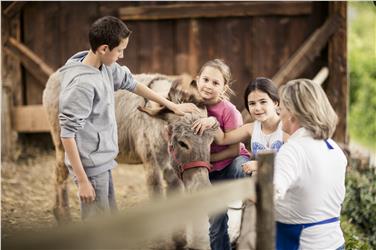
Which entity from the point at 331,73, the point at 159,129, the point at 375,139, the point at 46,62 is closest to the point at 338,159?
the point at 159,129

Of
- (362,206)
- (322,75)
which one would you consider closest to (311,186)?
(362,206)

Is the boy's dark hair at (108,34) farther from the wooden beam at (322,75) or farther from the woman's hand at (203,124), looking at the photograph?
the wooden beam at (322,75)

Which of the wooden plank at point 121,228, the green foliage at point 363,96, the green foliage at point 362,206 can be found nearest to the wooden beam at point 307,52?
the green foliage at point 362,206

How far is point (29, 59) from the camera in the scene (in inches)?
321

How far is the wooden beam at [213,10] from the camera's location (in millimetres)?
7820

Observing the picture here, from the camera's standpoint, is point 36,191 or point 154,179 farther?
point 36,191

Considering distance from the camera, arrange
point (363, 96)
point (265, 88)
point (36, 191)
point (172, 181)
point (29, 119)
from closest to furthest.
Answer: point (265, 88) → point (172, 181) → point (36, 191) → point (29, 119) → point (363, 96)

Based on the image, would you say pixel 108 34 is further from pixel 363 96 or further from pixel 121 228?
pixel 363 96

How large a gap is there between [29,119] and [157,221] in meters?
6.80

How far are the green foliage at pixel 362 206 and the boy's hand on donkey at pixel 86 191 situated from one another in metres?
3.78

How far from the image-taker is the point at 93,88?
10.7 feet

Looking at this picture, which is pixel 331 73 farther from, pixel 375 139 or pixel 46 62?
pixel 375 139

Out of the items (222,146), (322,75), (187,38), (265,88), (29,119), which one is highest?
(187,38)

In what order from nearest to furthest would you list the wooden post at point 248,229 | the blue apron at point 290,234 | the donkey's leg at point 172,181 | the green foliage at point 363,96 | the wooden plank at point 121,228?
1. the wooden plank at point 121,228
2. the blue apron at point 290,234
3. the wooden post at point 248,229
4. the donkey's leg at point 172,181
5. the green foliage at point 363,96
